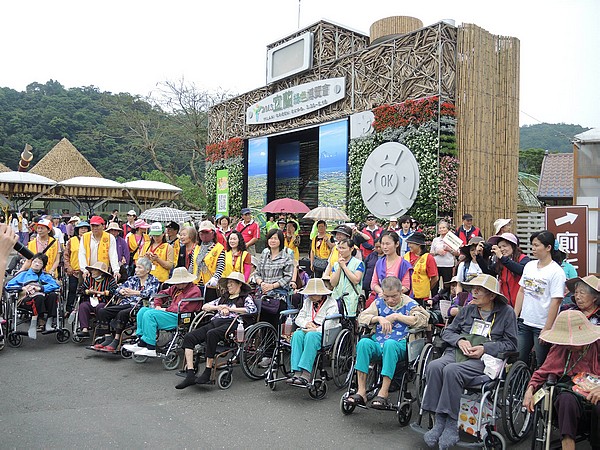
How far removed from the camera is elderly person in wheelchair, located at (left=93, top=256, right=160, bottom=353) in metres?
5.90

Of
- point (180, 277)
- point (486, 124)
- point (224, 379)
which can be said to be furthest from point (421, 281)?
point (486, 124)

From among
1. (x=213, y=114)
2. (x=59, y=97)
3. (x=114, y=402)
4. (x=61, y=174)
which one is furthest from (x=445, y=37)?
(x=59, y=97)

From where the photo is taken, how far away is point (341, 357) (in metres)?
4.97

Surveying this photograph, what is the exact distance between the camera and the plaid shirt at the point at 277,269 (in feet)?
20.1

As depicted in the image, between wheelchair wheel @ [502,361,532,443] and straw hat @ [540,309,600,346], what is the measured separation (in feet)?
1.34

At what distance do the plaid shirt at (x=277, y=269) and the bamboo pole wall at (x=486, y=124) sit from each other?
19.6 ft

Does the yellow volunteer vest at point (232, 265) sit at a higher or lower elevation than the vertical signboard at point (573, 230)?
lower

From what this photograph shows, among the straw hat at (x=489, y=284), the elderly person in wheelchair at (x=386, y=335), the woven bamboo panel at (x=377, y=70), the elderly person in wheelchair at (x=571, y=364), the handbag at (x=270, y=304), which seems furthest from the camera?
the woven bamboo panel at (x=377, y=70)

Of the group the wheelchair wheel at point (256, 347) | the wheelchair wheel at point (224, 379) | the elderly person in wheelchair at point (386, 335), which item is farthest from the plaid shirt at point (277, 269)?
the elderly person in wheelchair at point (386, 335)

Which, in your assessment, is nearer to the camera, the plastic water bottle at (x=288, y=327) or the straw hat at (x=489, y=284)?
the straw hat at (x=489, y=284)

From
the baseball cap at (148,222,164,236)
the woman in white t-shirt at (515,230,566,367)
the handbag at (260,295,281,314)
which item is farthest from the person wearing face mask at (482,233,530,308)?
the baseball cap at (148,222,164,236)

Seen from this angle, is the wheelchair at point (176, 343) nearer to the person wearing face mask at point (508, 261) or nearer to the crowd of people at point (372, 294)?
the crowd of people at point (372, 294)

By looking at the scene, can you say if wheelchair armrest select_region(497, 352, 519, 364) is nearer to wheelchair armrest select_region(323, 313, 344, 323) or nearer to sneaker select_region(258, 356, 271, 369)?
wheelchair armrest select_region(323, 313, 344, 323)

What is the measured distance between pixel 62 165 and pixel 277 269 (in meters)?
22.0
